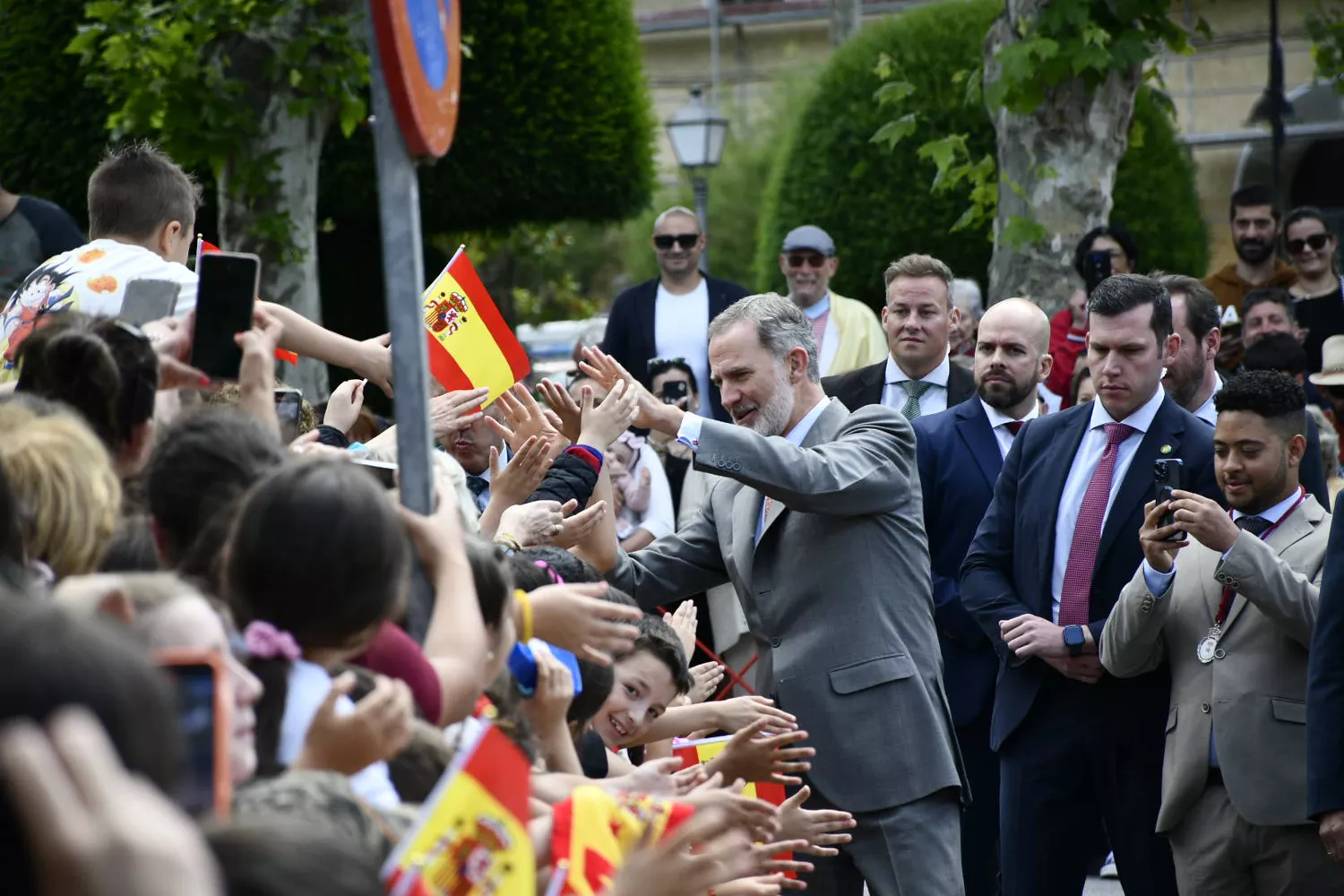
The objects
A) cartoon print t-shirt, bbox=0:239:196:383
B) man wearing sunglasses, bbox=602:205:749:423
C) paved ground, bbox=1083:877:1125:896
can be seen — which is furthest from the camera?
man wearing sunglasses, bbox=602:205:749:423

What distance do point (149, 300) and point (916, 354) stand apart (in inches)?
167

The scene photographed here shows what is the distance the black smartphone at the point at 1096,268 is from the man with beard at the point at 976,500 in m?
2.25

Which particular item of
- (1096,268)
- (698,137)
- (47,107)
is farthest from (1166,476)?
(698,137)

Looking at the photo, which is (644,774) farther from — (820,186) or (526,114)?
(820,186)

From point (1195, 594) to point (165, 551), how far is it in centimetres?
359

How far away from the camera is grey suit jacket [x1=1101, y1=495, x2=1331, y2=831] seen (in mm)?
5281

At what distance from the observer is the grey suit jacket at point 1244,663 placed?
5281mm

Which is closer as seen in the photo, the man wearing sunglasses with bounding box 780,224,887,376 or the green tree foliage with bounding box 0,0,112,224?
the man wearing sunglasses with bounding box 780,224,887,376

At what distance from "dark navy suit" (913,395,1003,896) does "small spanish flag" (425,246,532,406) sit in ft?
7.40

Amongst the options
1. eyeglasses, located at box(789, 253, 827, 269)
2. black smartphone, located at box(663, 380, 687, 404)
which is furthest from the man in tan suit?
eyeglasses, located at box(789, 253, 827, 269)

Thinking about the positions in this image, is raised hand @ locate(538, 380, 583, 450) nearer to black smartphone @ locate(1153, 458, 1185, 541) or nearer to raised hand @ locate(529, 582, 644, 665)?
raised hand @ locate(529, 582, 644, 665)

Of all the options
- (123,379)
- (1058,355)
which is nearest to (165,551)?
(123,379)

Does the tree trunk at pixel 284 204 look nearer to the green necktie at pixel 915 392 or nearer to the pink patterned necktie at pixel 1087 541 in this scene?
the green necktie at pixel 915 392

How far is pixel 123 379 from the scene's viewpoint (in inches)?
133
